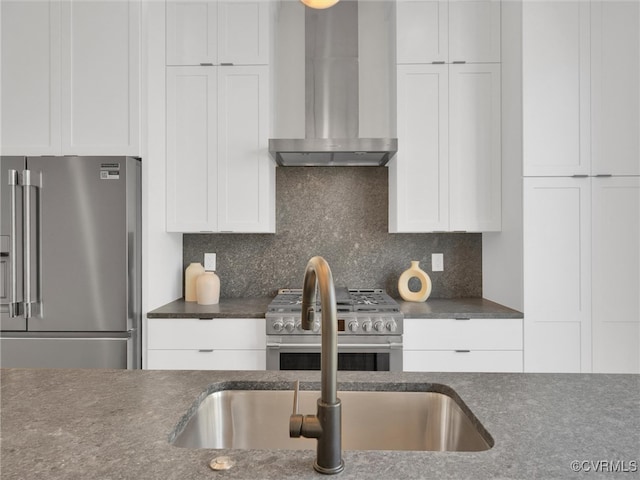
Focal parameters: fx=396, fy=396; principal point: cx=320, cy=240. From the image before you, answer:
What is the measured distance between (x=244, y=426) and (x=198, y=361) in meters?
1.36

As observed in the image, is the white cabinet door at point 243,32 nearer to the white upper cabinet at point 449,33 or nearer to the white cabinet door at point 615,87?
the white upper cabinet at point 449,33

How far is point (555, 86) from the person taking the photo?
2371 millimetres

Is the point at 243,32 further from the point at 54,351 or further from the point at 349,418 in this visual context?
the point at 349,418

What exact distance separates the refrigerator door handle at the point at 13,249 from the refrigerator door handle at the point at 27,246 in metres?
0.04

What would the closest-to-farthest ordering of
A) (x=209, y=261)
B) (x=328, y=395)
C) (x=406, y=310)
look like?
(x=328, y=395), (x=406, y=310), (x=209, y=261)

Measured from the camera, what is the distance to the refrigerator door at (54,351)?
2.27m

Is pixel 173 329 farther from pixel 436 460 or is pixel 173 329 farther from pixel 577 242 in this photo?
pixel 577 242

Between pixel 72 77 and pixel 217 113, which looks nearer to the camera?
pixel 72 77

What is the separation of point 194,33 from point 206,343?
2.04m

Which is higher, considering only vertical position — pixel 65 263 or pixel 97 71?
pixel 97 71

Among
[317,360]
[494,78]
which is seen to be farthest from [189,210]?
[494,78]

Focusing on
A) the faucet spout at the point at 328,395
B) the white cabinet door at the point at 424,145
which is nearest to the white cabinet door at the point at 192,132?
the white cabinet door at the point at 424,145

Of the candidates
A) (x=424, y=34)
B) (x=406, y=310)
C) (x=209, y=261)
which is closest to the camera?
(x=406, y=310)

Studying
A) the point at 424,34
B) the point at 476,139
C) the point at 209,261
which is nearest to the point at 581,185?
the point at 476,139
